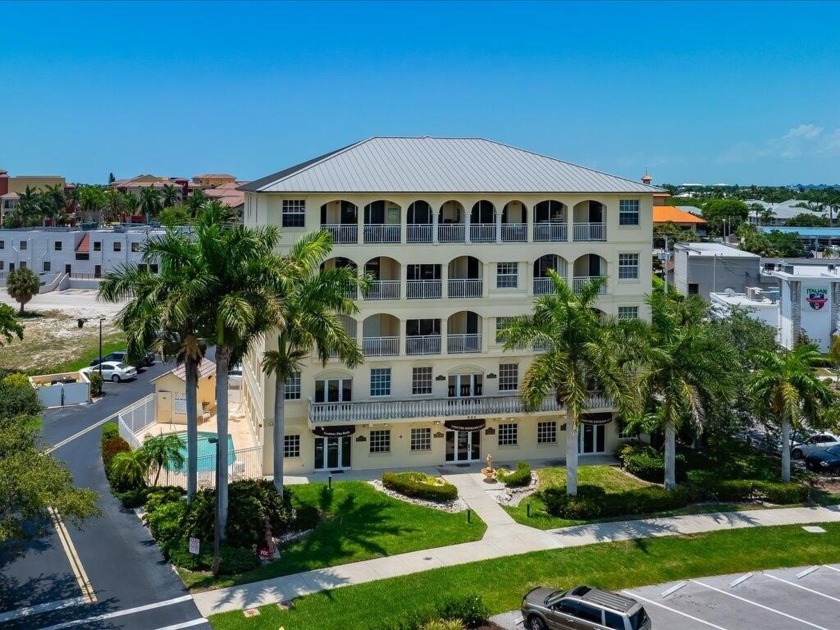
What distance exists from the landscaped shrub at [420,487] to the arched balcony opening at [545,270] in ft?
36.9

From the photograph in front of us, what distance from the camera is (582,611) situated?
22672mm

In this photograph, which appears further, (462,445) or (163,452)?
(462,445)

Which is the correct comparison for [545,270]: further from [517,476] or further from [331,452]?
[331,452]

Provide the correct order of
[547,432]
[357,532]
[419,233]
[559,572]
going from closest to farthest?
[559,572], [357,532], [419,233], [547,432]

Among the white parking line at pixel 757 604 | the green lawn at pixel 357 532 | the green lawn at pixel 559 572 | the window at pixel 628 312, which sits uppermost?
the window at pixel 628 312

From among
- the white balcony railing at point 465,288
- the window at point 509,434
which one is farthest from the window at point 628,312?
the window at point 509,434

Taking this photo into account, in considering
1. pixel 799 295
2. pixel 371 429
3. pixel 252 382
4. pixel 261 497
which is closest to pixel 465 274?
pixel 371 429

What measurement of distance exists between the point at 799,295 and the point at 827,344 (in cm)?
492

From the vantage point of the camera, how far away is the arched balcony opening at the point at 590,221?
134 ft

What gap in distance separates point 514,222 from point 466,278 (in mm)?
3875

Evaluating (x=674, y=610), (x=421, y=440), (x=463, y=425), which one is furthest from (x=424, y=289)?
(x=674, y=610)

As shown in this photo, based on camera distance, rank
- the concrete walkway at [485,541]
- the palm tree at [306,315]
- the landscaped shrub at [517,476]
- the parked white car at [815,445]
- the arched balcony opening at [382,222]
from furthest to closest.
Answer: the parked white car at [815,445], the arched balcony opening at [382,222], the landscaped shrub at [517,476], the palm tree at [306,315], the concrete walkway at [485,541]

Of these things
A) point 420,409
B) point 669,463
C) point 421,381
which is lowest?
point 669,463

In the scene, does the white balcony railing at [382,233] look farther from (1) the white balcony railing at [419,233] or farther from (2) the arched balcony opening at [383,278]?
(2) the arched balcony opening at [383,278]
